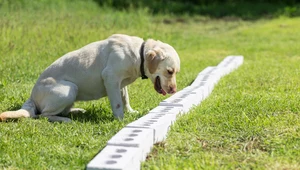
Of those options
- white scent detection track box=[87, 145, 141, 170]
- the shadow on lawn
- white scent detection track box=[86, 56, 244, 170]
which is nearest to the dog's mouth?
white scent detection track box=[86, 56, 244, 170]

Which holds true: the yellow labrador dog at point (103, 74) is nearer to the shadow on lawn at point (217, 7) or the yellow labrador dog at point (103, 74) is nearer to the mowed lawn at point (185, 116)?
the mowed lawn at point (185, 116)

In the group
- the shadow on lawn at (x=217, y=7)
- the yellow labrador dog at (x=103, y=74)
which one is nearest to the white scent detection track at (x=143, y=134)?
the yellow labrador dog at (x=103, y=74)

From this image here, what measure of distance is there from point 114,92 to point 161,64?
1.69 ft

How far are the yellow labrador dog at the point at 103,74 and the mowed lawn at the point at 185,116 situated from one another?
21 centimetres

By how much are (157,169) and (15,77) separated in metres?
4.36

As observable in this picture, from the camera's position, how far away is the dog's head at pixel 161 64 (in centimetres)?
516

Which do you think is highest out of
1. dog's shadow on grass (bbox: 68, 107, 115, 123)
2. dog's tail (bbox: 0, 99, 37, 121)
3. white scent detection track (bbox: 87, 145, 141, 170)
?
white scent detection track (bbox: 87, 145, 141, 170)

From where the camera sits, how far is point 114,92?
5.25 metres

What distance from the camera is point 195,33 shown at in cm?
1505

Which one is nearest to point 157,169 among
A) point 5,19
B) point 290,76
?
point 290,76

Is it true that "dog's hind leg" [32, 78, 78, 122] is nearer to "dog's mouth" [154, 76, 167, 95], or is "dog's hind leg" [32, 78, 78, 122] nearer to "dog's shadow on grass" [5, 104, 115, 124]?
"dog's shadow on grass" [5, 104, 115, 124]

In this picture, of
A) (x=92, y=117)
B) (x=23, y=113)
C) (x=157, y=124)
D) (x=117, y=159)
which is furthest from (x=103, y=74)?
(x=117, y=159)

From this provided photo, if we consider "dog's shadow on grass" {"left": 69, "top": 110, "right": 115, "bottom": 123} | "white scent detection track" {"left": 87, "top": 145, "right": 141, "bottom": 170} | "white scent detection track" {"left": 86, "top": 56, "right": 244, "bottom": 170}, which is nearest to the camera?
"white scent detection track" {"left": 87, "top": 145, "right": 141, "bottom": 170}

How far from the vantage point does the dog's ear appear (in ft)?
16.8
